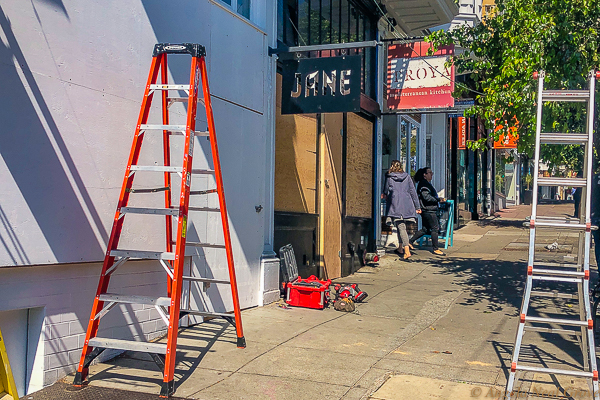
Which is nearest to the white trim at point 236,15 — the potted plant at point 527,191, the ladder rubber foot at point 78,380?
the ladder rubber foot at point 78,380

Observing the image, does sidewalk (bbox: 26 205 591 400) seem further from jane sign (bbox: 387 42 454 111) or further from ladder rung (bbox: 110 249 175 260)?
jane sign (bbox: 387 42 454 111)

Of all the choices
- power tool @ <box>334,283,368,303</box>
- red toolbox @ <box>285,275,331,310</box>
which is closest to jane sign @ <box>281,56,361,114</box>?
red toolbox @ <box>285,275,331,310</box>

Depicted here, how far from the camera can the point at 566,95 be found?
15.3 ft

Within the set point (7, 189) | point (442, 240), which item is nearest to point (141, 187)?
point (7, 189)

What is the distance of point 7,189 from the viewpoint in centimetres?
407

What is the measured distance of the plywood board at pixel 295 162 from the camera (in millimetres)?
8133

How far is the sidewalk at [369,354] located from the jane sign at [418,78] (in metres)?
3.39

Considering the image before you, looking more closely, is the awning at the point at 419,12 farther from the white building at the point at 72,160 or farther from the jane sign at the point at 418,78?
the white building at the point at 72,160

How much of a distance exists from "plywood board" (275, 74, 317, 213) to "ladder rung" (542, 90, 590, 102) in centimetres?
408

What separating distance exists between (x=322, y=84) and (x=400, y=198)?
4.99 m

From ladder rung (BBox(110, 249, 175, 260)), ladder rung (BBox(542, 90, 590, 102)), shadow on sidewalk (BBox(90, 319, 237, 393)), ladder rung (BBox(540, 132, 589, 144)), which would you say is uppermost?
ladder rung (BBox(542, 90, 590, 102))

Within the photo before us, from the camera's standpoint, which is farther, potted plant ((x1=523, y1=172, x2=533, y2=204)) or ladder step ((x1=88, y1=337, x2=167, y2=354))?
potted plant ((x1=523, y1=172, x2=533, y2=204))

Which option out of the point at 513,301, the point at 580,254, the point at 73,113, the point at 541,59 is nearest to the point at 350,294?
the point at 513,301

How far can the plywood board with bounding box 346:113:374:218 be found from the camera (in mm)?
10438
